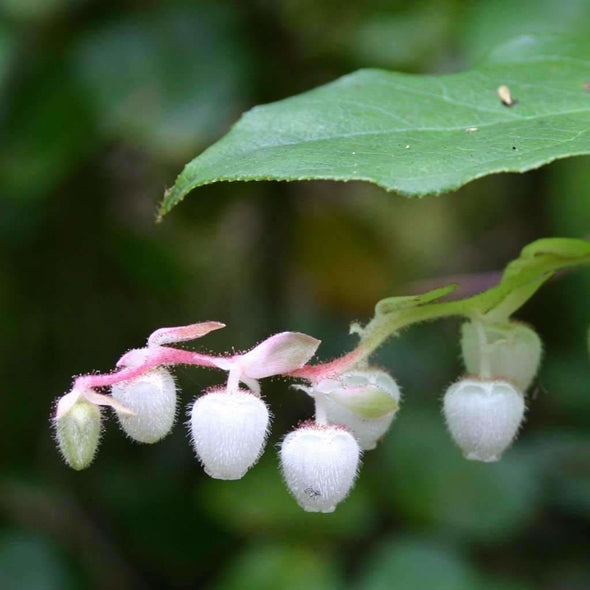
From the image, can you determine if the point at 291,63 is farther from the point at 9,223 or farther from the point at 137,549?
the point at 137,549

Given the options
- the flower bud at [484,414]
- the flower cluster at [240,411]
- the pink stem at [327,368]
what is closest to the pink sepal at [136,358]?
the flower cluster at [240,411]

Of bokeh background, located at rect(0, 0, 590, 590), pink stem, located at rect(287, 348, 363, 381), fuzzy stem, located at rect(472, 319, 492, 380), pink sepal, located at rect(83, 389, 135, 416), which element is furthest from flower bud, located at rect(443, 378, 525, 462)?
bokeh background, located at rect(0, 0, 590, 590)

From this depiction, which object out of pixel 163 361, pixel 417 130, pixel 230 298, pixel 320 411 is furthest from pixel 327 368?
pixel 230 298

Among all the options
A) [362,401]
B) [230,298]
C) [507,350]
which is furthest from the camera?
[230,298]

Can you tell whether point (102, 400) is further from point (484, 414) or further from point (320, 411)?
point (484, 414)

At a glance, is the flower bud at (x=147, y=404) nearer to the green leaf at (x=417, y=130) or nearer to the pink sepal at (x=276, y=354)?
the pink sepal at (x=276, y=354)

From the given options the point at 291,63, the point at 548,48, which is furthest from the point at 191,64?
the point at 548,48
